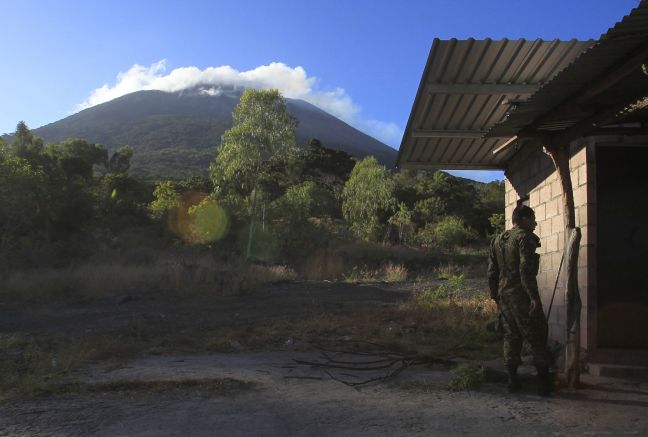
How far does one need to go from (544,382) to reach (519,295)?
785 millimetres

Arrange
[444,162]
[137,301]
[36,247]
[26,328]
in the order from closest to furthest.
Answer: [444,162] → [26,328] → [137,301] → [36,247]

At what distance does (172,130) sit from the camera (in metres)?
113

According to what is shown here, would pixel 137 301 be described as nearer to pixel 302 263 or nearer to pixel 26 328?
pixel 26 328

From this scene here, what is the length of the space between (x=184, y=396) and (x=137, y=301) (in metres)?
9.89

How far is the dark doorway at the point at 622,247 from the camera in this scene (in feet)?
20.5

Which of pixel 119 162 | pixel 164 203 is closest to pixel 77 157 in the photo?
pixel 119 162

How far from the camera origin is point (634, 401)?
496 cm

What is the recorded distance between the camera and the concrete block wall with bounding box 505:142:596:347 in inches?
244

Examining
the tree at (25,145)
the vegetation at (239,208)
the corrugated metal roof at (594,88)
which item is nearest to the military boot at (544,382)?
the corrugated metal roof at (594,88)

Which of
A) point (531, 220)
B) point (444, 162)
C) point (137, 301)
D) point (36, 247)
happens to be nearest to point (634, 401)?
point (531, 220)

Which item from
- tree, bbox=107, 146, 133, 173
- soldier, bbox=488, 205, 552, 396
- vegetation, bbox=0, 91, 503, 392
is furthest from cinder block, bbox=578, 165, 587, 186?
tree, bbox=107, 146, 133, 173

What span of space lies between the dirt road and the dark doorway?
0.78 meters

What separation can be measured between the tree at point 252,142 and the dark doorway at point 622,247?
26533 mm

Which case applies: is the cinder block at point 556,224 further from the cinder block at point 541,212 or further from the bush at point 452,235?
the bush at point 452,235
